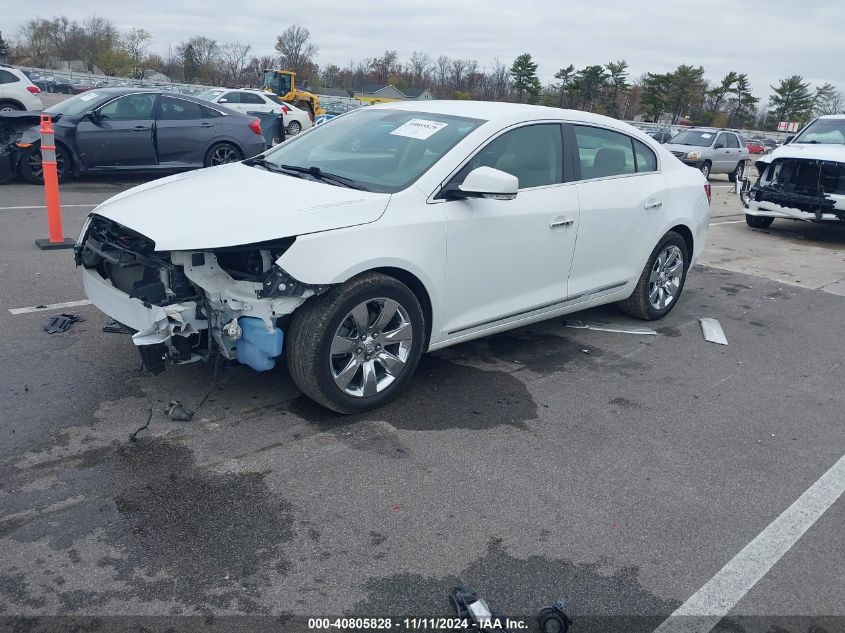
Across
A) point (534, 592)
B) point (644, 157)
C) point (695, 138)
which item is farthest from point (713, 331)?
point (695, 138)

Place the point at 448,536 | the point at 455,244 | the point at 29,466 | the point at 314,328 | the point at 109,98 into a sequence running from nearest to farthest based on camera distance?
the point at 448,536 → the point at 29,466 → the point at 314,328 → the point at 455,244 → the point at 109,98

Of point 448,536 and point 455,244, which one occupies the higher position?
point 455,244

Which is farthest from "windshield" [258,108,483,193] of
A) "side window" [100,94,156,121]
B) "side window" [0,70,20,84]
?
"side window" [0,70,20,84]

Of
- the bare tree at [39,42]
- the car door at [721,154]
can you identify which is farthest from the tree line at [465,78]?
the car door at [721,154]

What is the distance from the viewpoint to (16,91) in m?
17.9

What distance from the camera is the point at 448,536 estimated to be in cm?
323

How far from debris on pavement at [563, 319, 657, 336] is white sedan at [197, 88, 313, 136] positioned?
1869cm

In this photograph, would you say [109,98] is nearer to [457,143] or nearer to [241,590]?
[457,143]

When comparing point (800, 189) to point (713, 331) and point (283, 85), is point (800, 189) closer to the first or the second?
point (713, 331)

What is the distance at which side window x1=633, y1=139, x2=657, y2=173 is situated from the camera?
6.06 meters

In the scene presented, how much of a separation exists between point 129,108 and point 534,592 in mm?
11266

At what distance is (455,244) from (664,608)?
233 centimetres

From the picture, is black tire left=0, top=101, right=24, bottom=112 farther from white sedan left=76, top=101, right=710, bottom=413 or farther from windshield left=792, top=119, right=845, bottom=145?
windshield left=792, top=119, right=845, bottom=145

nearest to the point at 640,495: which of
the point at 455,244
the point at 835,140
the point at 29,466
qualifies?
the point at 455,244
